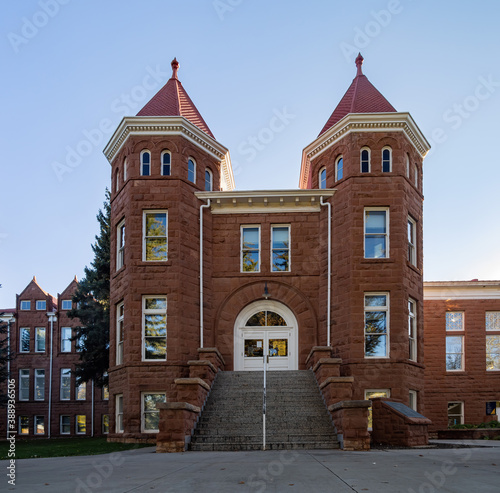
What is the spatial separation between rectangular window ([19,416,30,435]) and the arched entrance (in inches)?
1117

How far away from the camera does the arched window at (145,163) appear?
22562 millimetres

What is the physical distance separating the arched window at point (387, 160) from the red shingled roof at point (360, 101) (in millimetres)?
1797

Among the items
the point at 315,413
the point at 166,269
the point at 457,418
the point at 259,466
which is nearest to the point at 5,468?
the point at 259,466

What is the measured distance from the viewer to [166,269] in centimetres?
2180

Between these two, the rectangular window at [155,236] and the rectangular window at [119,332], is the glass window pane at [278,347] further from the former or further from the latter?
the rectangular window at [119,332]

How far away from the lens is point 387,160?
73.5 ft

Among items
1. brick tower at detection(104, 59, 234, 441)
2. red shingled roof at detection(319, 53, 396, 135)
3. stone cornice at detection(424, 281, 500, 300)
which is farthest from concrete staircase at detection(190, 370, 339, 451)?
stone cornice at detection(424, 281, 500, 300)

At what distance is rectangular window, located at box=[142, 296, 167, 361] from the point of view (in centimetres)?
2147

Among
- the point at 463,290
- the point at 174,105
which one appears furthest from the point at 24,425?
the point at 463,290

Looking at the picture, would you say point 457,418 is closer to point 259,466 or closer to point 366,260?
point 366,260

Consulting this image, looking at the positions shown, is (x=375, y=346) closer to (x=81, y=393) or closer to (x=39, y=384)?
(x=81, y=393)

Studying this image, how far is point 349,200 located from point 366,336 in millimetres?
4666

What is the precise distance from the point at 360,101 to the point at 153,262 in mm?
9847

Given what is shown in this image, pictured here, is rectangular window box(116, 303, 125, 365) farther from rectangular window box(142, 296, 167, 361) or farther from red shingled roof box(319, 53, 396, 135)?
red shingled roof box(319, 53, 396, 135)
